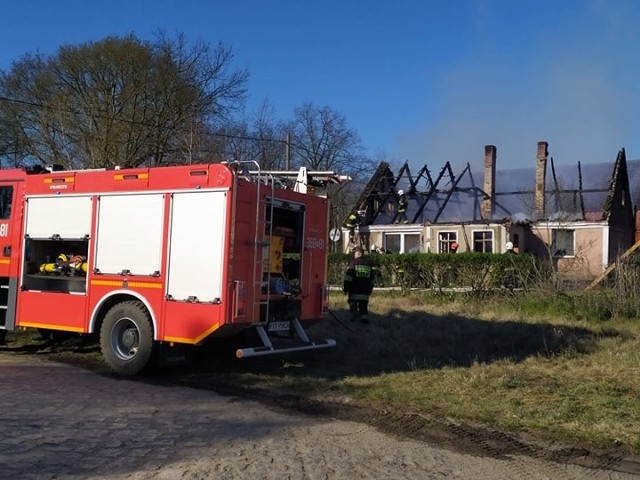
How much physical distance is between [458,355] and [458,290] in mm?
6529

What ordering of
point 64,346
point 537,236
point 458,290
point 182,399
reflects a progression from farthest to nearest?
point 537,236 → point 458,290 → point 64,346 → point 182,399

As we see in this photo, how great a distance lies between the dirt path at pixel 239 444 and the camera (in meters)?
5.21

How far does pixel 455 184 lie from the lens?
1335 inches

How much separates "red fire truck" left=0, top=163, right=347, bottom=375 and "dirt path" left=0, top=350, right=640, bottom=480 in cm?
125

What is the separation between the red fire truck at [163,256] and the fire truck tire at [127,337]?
1 cm

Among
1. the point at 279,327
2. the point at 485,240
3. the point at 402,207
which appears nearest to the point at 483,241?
the point at 485,240

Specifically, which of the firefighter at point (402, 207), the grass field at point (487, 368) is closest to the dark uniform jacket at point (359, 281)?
the grass field at point (487, 368)

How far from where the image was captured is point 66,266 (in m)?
10.0

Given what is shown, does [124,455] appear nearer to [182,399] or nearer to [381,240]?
[182,399]

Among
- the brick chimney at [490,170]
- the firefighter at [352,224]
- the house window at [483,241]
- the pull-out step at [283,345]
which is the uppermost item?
the brick chimney at [490,170]

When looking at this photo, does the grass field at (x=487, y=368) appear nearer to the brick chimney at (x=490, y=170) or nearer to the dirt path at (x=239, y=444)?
the dirt path at (x=239, y=444)

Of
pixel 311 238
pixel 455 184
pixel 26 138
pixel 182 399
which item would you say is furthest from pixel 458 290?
pixel 26 138

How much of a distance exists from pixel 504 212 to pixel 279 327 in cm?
2637

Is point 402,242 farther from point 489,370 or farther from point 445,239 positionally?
point 489,370
